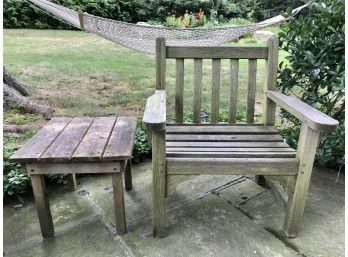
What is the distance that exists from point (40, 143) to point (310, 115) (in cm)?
134

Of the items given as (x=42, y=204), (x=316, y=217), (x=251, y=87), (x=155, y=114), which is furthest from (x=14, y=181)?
(x=316, y=217)

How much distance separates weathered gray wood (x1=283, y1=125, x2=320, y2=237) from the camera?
5.02 ft

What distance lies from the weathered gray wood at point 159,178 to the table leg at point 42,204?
22.0 inches

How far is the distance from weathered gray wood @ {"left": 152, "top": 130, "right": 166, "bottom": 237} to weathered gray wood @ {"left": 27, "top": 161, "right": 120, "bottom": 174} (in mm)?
188

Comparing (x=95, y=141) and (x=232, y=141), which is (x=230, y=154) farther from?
(x=95, y=141)

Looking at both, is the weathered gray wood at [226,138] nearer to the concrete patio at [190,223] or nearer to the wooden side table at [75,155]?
the wooden side table at [75,155]

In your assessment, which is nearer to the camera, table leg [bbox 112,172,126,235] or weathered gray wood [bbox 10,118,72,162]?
weathered gray wood [bbox 10,118,72,162]

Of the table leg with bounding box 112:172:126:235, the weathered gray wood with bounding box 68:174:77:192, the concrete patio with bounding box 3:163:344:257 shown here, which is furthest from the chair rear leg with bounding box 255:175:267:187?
the weathered gray wood with bounding box 68:174:77:192

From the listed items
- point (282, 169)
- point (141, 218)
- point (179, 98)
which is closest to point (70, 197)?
point (141, 218)

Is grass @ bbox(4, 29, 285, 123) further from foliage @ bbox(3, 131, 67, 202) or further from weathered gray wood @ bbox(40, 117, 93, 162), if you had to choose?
weathered gray wood @ bbox(40, 117, 93, 162)

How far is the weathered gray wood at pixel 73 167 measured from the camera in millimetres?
1544

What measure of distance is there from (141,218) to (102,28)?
5.76ft

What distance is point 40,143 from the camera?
5.48ft

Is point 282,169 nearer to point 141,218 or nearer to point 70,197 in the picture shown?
point 141,218
